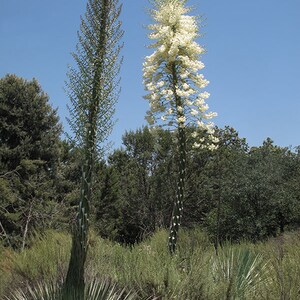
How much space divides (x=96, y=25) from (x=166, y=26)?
6.59ft

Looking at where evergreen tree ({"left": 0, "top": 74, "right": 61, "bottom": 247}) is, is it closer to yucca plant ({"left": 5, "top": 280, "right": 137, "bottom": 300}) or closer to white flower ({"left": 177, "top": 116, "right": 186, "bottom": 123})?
white flower ({"left": 177, "top": 116, "right": 186, "bottom": 123})

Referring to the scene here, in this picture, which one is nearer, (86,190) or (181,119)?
(86,190)

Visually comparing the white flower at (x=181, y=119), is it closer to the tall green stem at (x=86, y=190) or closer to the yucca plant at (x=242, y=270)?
the tall green stem at (x=86, y=190)

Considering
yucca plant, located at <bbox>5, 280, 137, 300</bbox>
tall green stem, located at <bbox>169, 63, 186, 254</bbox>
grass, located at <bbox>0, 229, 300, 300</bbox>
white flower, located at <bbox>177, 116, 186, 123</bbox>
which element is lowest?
yucca plant, located at <bbox>5, 280, 137, 300</bbox>

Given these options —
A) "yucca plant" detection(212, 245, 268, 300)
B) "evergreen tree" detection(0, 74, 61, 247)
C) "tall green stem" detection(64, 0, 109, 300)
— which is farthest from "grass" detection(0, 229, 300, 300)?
"evergreen tree" detection(0, 74, 61, 247)

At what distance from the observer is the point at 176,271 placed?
5852 millimetres

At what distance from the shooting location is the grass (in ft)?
14.8

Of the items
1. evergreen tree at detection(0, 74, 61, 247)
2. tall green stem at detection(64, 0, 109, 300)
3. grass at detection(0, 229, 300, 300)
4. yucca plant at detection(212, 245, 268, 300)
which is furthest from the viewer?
evergreen tree at detection(0, 74, 61, 247)

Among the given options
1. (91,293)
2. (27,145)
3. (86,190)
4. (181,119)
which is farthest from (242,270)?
(27,145)

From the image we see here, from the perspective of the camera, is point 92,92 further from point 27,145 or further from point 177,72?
point 27,145

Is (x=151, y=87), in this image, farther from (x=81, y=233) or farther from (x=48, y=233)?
(x=48, y=233)

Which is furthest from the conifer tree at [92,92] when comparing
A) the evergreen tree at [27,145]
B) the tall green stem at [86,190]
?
the evergreen tree at [27,145]

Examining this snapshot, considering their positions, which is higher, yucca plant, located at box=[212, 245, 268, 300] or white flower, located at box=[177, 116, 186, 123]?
white flower, located at box=[177, 116, 186, 123]

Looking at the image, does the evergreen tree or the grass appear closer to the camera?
the grass
